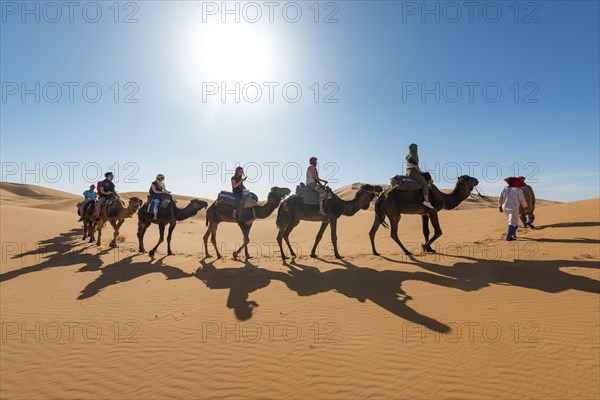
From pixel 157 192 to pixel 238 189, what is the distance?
152 inches

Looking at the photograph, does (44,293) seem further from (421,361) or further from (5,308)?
(421,361)

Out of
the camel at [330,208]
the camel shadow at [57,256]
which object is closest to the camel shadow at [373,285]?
the camel at [330,208]

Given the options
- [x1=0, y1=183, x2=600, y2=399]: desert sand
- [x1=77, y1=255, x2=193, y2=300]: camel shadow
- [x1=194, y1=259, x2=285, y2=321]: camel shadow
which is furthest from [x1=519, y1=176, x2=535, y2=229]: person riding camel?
[x1=77, y1=255, x2=193, y2=300]: camel shadow

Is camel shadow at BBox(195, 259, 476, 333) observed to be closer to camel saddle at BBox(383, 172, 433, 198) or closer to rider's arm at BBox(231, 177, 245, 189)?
camel saddle at BBox(383, 172, 433, 198)

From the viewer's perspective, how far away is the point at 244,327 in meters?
5.74

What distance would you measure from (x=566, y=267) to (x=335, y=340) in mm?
6918

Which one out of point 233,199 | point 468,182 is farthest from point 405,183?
point 233,199

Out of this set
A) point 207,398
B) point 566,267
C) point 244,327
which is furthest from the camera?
point 566,267

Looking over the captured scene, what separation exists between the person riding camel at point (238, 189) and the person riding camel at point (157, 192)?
3577 millimetres

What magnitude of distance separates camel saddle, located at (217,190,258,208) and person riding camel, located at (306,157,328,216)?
2.12 metres

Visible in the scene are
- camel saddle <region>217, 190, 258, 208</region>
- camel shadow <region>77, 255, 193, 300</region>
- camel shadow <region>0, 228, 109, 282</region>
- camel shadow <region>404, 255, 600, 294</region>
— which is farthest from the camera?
camel saddle <region>217, 190, 258, 208</region>

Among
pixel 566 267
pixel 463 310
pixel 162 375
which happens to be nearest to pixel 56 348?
pixel 162 375

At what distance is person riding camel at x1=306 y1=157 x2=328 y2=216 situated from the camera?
11070 millimetres

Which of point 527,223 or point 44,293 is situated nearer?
point 44,293
